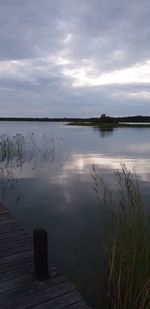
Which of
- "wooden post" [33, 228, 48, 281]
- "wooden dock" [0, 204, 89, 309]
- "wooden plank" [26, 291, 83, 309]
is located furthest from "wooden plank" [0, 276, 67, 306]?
→ "wooden plank" [26, 291, 83, 309]

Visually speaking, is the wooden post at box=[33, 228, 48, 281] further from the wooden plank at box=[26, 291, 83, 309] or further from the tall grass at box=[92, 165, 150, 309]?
the tall grass at box=[92, 165, 150, 309]

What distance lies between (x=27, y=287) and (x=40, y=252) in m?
0.55

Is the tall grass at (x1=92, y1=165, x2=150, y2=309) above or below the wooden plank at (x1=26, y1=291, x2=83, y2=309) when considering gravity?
above

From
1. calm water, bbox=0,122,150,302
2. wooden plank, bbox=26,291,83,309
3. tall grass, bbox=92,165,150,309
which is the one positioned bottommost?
calm water, bbox=0,122,150,302

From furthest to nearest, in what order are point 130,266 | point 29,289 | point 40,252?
point 40,252, point 29,289, point 130,266

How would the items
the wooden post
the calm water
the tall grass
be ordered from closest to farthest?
the tall grass → the wooden post → the calm water

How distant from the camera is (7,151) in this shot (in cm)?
2141

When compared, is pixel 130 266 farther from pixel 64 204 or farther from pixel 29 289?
pixel 64 204

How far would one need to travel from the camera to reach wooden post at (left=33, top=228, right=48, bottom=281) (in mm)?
4602

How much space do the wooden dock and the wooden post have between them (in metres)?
0.13

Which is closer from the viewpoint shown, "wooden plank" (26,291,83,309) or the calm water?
"wooden plank" (26,291,83,309)

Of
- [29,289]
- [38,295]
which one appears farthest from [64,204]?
[38,295]

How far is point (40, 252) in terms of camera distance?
15.3 ft

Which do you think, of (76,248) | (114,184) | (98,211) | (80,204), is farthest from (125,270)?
(114,184)
